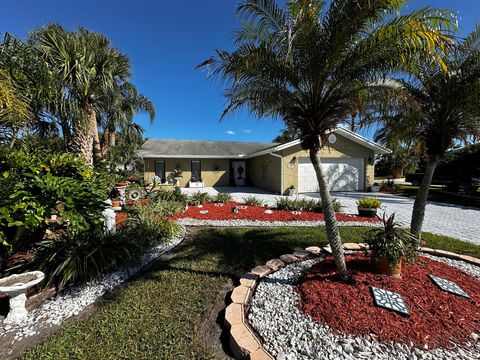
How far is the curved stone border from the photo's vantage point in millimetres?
2305

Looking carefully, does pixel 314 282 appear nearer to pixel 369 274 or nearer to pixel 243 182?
pixel 369 274

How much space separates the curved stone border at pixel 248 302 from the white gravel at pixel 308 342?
118 millimetres

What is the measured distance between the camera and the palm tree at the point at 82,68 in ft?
20.3

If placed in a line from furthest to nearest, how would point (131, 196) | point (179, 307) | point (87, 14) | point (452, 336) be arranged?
1. point (131, 196)
2. point (87, 14)
3. point (179, 307)
4. point (452, 336)

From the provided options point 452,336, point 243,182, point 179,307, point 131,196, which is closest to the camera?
point 452,336

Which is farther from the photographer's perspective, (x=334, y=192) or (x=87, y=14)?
(x=334, y=192)

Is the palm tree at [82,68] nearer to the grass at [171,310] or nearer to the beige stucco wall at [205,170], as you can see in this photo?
the grass at [171,310]

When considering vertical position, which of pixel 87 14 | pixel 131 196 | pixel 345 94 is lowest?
pixel 131 196

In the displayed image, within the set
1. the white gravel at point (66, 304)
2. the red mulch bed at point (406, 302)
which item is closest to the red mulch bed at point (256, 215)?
the white gravel at point (66, 304)

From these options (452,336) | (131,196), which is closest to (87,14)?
(131,196)

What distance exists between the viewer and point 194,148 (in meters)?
20.4

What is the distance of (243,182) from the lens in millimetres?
20734

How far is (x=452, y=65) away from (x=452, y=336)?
4713 millimetres

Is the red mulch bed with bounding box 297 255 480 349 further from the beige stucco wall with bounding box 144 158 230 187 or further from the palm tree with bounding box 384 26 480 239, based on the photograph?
the beige stucco wall with bounding box 144 158 230 187
